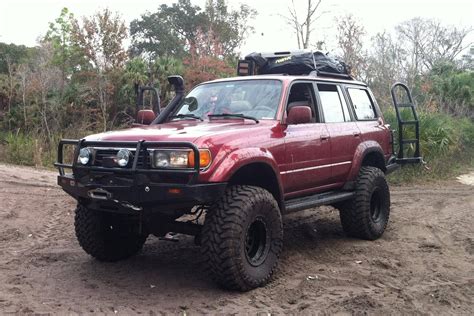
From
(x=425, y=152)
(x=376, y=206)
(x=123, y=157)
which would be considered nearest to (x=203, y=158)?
(x=123, y=157)

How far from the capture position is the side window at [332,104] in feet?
21.1

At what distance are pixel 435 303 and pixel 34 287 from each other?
3.45 metres

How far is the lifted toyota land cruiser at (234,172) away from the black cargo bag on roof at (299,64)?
0.60m

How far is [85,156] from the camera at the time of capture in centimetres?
488

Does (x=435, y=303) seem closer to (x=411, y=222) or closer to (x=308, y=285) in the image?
(x=308, y=285)

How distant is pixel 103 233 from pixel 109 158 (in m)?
1.16

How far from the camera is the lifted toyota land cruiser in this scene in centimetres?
448

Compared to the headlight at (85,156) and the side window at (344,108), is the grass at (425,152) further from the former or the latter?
the headlight at (85,156)

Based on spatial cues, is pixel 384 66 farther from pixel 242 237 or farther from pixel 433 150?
pixel 242 237

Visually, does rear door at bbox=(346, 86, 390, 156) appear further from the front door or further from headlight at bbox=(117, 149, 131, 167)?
headlight at bbox=(117, 149, 131, 167)

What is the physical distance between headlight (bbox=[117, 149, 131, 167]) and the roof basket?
12.3 feet

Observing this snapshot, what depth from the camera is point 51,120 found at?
17.2m

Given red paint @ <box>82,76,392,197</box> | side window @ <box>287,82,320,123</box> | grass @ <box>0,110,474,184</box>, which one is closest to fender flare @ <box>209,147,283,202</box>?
red paint @ <box>82,76,392,197</box>

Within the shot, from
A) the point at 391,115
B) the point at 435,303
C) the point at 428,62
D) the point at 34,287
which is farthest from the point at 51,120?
the point at 428,62
